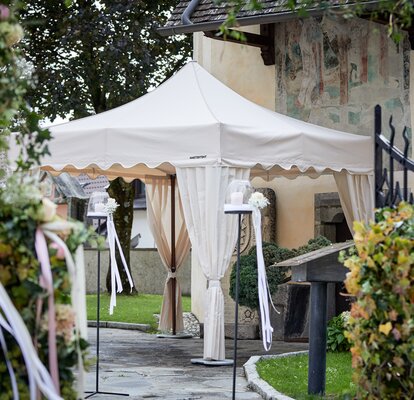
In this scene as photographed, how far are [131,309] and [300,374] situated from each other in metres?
10.7

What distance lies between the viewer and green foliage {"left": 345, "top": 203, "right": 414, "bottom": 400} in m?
5.43

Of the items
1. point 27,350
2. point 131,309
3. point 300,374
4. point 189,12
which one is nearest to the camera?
point 27,350

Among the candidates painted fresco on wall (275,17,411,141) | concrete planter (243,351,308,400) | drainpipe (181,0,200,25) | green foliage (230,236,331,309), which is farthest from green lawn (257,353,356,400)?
drainpipe (181,0,200,25)

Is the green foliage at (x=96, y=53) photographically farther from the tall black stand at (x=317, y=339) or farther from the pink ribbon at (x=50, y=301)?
the pink ribbon at (x=50, y=301)

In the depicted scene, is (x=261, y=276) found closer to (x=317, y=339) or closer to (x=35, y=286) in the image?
(x=317, y=339)

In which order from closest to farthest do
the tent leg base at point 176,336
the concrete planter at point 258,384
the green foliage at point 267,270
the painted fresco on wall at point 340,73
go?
1. the concrete planter at point 258,384
2. the green foliage at point 267,270
3. the painted fresco on wall at point 340,73
4. the tent leg base at point 176,336

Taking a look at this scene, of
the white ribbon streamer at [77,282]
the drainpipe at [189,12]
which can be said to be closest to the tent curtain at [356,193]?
the drainpipe at [189,12]

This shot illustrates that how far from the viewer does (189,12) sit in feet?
51.9

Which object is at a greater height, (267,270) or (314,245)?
(314,245)

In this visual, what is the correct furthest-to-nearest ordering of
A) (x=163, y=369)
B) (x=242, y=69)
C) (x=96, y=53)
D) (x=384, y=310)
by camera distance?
(x=96, y=53) < (x=242, y=69) < (x=163, y=369) < (x=384, y=310)

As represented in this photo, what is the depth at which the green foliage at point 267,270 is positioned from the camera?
14.3 m

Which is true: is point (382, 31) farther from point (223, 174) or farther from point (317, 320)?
point (317, 320)

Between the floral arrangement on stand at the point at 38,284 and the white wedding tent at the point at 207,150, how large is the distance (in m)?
7.88

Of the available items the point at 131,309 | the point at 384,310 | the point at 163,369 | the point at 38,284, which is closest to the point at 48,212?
the point at 38,284
